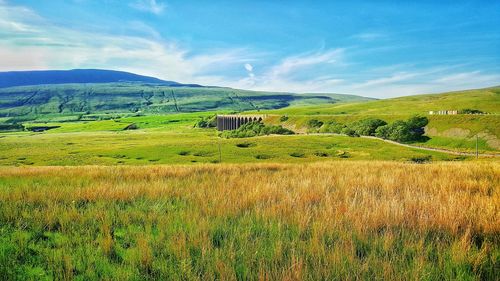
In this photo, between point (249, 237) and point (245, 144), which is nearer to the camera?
point (249, 237)

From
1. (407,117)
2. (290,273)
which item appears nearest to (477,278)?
(290,273)

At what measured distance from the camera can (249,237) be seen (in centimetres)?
583

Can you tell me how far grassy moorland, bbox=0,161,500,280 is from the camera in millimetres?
4652

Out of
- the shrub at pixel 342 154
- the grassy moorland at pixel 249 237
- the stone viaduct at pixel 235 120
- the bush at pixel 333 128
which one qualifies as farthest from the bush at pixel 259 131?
the grassy moorland at pixel 249 237

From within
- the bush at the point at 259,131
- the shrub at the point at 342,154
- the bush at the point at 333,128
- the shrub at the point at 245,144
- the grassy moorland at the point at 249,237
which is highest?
the grassy moorland at the point at 249,237

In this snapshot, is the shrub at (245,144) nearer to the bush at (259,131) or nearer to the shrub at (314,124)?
the bush at (259,131)

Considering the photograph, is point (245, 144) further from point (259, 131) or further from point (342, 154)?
point (259, 131)

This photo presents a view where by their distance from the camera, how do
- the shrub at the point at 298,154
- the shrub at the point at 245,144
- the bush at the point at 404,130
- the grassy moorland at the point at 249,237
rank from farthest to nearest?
the bush at the point at 404,130
the shrub at the point at 245,144
the shrub at the point at 298,154
the grassy moorland at the point at 249,237

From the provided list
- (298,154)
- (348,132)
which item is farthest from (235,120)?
(298,154)

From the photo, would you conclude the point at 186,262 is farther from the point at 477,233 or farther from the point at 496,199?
the point at 496,199

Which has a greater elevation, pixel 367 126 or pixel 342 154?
pixel 367 126

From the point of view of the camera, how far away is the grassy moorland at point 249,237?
4.65 m

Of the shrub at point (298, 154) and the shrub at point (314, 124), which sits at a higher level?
the shrub at point (314, 124)

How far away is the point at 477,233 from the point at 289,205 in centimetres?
342
